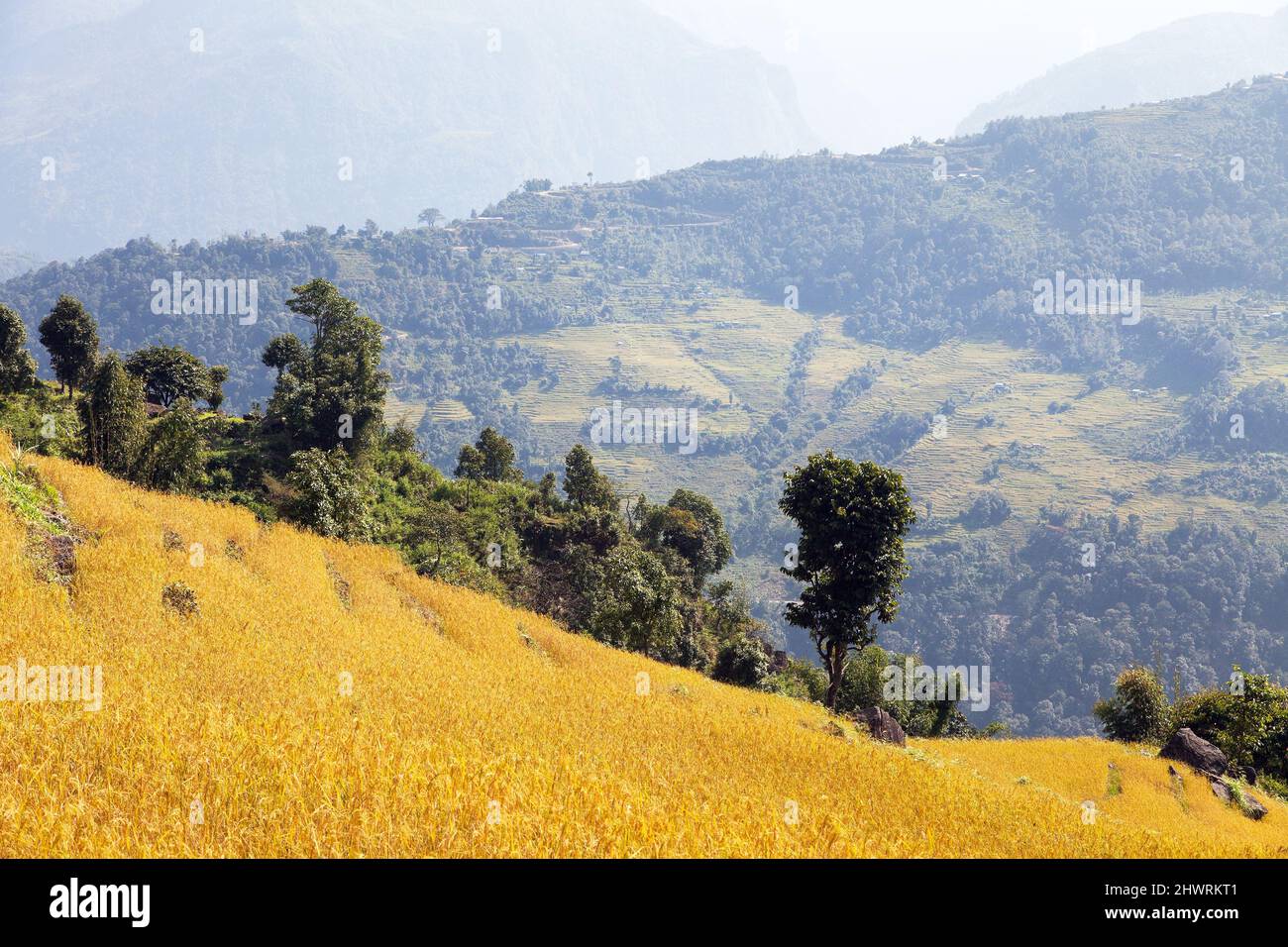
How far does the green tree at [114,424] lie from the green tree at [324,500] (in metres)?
6.27

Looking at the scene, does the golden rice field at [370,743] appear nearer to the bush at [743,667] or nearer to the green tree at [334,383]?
the bush at [743,667]

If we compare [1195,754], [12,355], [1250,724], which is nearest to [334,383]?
[12,355]

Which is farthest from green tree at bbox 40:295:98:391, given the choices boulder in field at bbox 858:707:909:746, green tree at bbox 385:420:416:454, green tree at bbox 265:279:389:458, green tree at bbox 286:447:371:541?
boulder in field at bbox 858:707:909:746

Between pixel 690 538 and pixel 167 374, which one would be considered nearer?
pixel 167 374

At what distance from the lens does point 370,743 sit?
820cm

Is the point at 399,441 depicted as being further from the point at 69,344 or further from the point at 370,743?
the point at 370,743

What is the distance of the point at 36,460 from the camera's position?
2134 centimetres

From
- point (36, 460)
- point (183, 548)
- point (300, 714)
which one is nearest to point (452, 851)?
point (300, 714)

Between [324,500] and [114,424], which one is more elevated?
[114,424]

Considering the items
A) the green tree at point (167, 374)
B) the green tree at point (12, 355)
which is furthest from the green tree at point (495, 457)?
the green tree at point (12, 355)

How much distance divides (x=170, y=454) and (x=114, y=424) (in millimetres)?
2469

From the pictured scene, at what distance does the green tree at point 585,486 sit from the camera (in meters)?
73.6

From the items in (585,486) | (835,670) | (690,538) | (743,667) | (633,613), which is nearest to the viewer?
(835,670)

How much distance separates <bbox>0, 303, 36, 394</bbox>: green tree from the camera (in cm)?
4816
